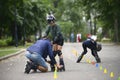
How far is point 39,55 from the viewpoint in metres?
18.7

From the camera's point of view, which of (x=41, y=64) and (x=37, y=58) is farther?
(x=41, y=64)

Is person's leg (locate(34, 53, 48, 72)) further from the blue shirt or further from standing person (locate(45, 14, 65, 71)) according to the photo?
standing person (locate(45, 14, 65, 71))

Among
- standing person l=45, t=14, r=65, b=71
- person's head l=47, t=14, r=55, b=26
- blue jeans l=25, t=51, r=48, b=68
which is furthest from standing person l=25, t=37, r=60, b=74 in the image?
person's head l=47, t=14, r=55, b=26

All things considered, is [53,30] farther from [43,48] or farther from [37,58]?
[37,58]

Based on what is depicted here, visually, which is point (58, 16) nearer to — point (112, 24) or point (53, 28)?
point (112, 24)

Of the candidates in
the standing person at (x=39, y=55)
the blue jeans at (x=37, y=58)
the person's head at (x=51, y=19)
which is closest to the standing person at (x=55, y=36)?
the person's head at (x=51, y=19)

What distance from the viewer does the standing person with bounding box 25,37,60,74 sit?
18.6 meters

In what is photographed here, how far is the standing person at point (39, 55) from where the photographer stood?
18562 mm

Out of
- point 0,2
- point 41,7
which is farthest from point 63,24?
point 0,2

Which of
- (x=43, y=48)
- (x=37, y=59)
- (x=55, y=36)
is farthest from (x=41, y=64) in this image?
(x=55, y=36)

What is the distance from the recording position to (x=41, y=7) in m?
70.0

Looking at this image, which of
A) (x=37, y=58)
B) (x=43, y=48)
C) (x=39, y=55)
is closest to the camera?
(x=37, y=58)

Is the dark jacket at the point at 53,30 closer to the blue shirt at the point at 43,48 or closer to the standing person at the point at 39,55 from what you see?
the standing person at the point at 39,55

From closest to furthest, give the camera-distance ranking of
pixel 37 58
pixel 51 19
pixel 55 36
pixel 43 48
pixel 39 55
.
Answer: pixel 37 58 < pixel 39 55 < pixel 43 48 < pixel 51 19 < pixel 55 36
